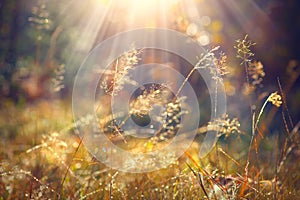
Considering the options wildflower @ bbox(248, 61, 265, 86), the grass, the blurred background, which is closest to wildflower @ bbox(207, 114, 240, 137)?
the grass

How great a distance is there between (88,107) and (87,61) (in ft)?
6.86

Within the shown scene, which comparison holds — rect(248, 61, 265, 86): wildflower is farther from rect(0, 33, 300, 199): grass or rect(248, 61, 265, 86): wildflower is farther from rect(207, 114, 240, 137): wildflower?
rect(207, 114, 240, 137): wildflower

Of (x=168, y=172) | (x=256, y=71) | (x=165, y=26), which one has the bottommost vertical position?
(x=168, y=172)

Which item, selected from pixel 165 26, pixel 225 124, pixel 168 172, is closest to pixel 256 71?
pixel 225 124

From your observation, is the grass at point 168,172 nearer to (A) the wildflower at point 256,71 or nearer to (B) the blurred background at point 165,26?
(A) the wildflower at point 256,71

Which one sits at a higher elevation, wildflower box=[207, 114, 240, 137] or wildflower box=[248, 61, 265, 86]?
wildflower box=[248, 61, 265, 86]

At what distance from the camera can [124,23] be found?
579cm

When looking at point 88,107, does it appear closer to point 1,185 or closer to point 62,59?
point 62,59

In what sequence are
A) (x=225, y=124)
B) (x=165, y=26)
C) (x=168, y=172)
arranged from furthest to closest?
1. (x=165, y=26)
2. (x=168, y=172)
3. (x=225, y=124)

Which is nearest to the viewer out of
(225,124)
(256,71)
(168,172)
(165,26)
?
(225,124)

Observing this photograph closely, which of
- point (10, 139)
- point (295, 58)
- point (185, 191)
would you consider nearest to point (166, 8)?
point (295, 58)

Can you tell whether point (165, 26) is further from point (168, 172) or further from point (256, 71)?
point (256, 71)

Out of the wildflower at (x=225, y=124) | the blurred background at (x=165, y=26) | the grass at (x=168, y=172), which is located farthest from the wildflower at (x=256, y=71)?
the blurred background at (x=165, y=26)

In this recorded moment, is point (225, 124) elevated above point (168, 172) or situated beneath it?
elevated above
